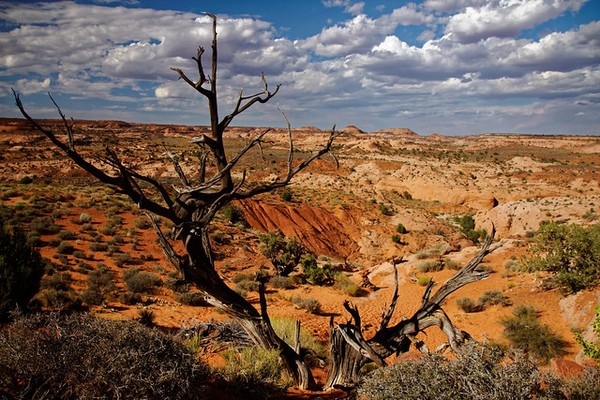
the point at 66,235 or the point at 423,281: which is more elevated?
the point at 66,235

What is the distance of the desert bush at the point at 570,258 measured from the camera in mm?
11706

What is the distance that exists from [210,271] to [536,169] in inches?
2469

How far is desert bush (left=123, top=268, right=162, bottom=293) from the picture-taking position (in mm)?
12969

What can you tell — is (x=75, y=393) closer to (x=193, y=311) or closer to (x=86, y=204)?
(x=193, y=311)

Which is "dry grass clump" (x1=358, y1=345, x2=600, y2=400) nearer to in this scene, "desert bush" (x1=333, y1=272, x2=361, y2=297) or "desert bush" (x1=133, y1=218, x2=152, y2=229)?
"desert bush" (x1=333, y1=272, x2=361, y2=297)

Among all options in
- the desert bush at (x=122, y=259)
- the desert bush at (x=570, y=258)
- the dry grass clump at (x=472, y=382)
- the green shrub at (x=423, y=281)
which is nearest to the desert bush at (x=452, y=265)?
the green shrub at (x=423, y=281)

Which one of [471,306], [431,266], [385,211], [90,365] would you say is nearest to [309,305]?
[471,306]

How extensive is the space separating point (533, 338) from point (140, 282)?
40.0ft

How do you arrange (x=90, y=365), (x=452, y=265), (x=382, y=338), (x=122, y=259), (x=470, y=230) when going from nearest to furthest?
(x=90, y=365) < (x=382, y=338) < (x=122, y=259) < (x=452, y=265) < (x=470, y=230)

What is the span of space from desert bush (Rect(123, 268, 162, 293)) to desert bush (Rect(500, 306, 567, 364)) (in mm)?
11509

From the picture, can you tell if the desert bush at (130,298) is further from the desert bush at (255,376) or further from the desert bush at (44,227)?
the desert bush at (44,227)

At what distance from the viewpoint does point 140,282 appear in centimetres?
1312

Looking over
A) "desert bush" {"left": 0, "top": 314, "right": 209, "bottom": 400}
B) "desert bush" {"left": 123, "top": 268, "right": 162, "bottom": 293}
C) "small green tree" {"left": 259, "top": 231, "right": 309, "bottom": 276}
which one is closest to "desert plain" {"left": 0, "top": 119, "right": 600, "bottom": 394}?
"desert bush" {"left": 123, "top": 268, "right": 162, "bottom": 293}

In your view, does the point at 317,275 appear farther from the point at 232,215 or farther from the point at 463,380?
the point at 463,380
